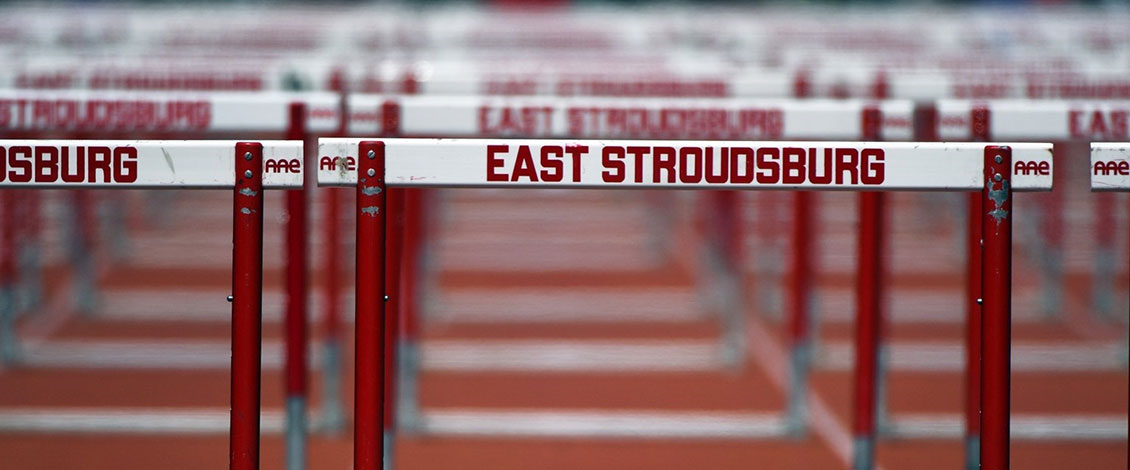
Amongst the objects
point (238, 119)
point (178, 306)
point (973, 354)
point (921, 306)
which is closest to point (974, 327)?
point (973, 354)

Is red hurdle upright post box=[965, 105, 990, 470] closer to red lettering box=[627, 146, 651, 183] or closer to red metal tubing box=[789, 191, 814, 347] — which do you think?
red lettering box=[627, 146, 651, 183]

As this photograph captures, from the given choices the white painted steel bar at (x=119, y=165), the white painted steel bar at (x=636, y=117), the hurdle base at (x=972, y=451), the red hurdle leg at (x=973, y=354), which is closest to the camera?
the white painted steel bar at (x=119, y=165)

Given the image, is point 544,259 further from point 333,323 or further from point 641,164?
point 641,164

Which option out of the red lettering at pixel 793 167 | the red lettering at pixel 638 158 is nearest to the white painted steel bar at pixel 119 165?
the red lettering at pixel 638 158

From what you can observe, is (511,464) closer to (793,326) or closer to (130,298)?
(793,326)

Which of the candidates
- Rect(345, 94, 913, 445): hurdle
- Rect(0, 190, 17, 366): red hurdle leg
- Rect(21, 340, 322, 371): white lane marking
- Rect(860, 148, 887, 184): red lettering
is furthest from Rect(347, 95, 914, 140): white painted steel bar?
Rect(21, 340, 322, 371): white lane marking

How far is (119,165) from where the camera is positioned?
9.00 feet

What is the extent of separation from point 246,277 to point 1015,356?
14.9ft

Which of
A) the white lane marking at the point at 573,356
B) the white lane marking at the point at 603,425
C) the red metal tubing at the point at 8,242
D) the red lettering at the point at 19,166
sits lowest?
the white lane marking at the point at 603,425

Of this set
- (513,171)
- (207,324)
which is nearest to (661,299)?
(207,324)

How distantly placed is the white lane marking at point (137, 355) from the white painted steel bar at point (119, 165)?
10.9ft

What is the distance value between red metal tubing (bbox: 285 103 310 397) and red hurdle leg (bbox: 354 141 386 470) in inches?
28.4

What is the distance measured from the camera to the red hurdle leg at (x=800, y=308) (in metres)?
4.85

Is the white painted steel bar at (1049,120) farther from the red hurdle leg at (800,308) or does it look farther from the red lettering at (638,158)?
the red lettering at (638,158)
